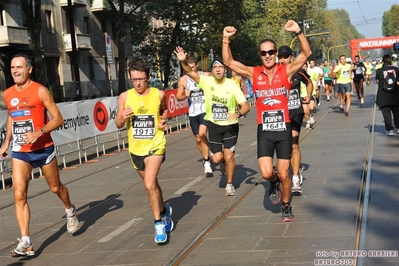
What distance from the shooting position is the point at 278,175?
7.54 metres

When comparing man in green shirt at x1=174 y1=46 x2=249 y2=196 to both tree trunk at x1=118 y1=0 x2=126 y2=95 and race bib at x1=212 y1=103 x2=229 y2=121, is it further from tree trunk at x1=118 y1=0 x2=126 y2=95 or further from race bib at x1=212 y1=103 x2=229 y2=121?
tree trunk at x1=118 y1=0 x2=126 y2=95

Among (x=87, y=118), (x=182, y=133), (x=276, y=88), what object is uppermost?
(x=276, y=88)

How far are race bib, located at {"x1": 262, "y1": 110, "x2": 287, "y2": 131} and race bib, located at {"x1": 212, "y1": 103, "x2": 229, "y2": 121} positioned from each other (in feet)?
6.50

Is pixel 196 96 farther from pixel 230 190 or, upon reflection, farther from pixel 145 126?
pixel 145 126

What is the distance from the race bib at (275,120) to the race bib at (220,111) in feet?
6.50

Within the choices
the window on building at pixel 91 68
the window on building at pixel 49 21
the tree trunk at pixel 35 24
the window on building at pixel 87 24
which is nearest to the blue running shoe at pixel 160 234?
the tree trunk at pixel 35 24

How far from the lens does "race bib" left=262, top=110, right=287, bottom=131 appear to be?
7371 mm

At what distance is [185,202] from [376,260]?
392 centimetres

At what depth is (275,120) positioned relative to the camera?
738 centimetres

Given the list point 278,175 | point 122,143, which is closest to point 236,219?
point 278,175

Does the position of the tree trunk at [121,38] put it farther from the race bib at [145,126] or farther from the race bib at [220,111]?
the race bib at [145,126]

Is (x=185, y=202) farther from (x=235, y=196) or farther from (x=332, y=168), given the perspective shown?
(x=332, y=168)

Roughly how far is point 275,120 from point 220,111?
206cm

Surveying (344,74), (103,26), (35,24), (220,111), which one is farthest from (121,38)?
(220,111)
